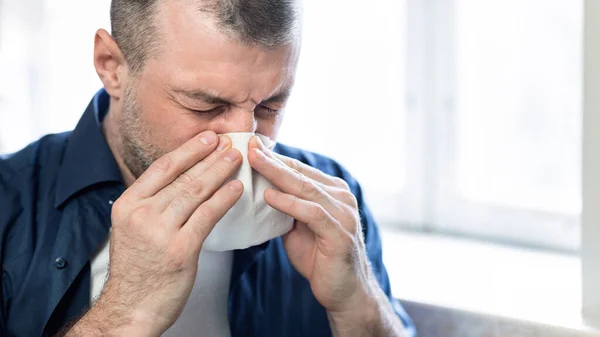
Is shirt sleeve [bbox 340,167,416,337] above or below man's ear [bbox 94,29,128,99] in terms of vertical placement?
below

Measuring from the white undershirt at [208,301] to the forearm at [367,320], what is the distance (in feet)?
0.69

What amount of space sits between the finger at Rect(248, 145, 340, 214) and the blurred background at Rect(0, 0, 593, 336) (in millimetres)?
506

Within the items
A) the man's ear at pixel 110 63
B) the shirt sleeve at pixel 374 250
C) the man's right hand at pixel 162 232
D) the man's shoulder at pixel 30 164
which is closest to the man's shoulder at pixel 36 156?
the man's shoulder at pixel 30 164

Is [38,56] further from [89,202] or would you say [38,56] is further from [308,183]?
[308,183]

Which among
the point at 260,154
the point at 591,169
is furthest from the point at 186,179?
the point at 591,169

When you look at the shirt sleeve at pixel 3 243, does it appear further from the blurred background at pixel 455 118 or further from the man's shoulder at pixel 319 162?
the blurred background at pixel 455 118

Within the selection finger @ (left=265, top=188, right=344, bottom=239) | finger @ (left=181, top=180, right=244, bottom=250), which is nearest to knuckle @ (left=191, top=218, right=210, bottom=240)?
finger @ (left=181, top=180, right=244, bottom=250)

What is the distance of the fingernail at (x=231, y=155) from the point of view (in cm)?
131

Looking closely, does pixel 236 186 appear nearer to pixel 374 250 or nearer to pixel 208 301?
pixel 208 301

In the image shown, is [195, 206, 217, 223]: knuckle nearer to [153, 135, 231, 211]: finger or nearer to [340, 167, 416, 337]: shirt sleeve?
[153, 135, 231, 211]: finger

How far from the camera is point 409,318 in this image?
1765 mm

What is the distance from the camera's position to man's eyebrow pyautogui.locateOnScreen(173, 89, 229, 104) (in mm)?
1373

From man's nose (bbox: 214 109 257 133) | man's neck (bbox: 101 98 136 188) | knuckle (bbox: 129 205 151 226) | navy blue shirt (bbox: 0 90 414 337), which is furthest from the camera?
man's neck (bbox: 101 98 136 188)

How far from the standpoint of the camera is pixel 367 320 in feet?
5.14
